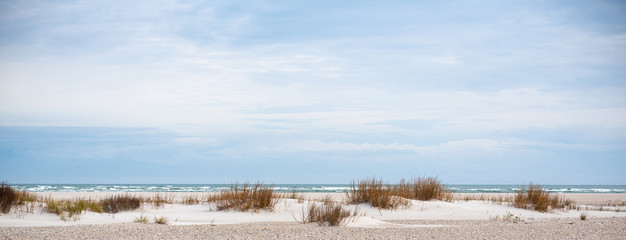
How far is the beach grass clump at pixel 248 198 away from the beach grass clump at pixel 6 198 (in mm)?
4702

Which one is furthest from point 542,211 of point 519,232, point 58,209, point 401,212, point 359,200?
point 58,209

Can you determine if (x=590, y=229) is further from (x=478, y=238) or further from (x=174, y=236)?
(x=174, y=236)

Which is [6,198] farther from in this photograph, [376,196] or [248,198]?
[376,196]

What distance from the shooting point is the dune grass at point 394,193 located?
46.6ft

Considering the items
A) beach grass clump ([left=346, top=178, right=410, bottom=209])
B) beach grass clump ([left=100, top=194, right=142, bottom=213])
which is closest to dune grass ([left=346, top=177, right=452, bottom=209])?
beach grass clump ([left=346, top=178, right=410, bottom=209])

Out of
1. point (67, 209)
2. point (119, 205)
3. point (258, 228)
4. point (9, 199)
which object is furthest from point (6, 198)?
point (258, 228)

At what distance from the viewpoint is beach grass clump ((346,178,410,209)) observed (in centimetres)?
1417

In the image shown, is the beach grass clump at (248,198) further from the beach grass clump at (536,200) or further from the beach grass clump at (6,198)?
the beach grass clump at (536,200)

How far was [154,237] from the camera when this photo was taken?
7816mm

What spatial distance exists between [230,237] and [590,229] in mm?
6176

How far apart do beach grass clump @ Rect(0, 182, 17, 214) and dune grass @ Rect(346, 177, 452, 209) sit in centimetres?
853

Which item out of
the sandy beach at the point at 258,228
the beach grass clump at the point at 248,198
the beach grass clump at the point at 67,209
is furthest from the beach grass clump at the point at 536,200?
the beach grass clump at the point at 67,209

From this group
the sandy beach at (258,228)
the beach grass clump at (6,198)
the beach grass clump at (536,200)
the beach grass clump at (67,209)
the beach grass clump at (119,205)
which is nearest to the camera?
the sandy beach at (258,228)

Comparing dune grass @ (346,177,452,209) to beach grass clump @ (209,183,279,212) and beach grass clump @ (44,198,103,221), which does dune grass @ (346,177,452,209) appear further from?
beach grass clump @ (44,198,103,221)
